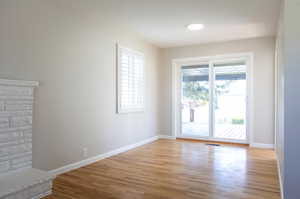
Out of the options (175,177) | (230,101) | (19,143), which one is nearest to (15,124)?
(19,143)

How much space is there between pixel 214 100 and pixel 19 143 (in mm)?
4205

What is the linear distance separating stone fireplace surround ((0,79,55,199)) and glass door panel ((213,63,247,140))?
4014 millimetres

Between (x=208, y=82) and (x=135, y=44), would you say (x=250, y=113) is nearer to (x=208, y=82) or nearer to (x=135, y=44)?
(x=208, y=82)

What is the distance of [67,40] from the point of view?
3107mm

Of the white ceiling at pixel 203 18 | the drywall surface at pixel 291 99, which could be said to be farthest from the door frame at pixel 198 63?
the drywall surface at pixel 291 99

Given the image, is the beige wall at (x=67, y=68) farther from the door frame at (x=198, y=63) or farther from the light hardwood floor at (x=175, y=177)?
the door frame at (x=198, y=63)

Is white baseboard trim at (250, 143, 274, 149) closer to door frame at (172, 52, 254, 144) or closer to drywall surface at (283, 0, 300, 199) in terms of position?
door frame at (172, 52, 254, 144)

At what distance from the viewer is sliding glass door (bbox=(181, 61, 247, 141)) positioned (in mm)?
5062

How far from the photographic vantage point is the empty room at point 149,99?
2357mm

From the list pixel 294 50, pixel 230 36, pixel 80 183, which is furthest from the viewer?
pixel 230 36

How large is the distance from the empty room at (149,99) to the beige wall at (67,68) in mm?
15

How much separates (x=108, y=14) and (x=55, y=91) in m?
1.51

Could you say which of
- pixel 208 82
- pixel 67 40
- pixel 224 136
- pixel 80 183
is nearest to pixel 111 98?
pixel 67 40

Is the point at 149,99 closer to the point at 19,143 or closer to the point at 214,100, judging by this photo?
the point at 214,100
